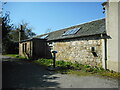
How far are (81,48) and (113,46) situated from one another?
3310mm

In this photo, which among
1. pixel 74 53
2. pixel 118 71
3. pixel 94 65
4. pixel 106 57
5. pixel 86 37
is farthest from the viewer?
pixel 74 53

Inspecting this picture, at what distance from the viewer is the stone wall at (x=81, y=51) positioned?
8.59 metres

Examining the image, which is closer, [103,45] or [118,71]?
[118,71]

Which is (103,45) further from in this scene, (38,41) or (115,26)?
(38,41)

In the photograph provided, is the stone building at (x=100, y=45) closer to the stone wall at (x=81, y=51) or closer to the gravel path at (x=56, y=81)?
the stone wall at (x=81, y=51)

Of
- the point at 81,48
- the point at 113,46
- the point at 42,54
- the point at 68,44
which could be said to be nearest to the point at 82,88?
the point at 113,46

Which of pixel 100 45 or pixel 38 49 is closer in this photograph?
pixel 100 45

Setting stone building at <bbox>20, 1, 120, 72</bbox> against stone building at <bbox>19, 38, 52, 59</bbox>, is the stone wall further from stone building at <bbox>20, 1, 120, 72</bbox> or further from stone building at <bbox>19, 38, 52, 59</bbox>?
stone building at <bbox>19, 38, 52, 59</bbox>

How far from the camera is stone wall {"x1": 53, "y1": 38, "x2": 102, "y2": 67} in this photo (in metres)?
8.59

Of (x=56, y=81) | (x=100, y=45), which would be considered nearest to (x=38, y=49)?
(x=100, y=45)

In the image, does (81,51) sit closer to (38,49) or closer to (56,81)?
(56,81)

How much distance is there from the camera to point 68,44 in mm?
11641

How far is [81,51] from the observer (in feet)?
33.0

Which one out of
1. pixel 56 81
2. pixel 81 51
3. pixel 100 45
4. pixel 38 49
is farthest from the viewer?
pixel 38 49
